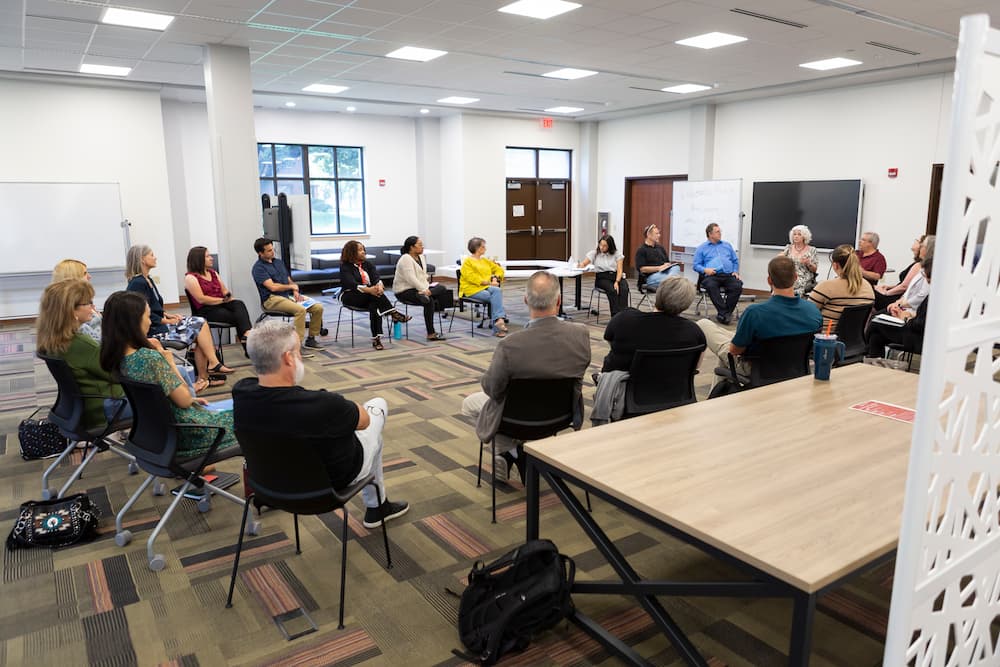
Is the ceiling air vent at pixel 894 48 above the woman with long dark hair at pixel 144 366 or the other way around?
above

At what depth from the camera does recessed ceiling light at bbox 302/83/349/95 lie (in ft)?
31.6

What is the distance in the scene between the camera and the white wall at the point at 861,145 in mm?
8945

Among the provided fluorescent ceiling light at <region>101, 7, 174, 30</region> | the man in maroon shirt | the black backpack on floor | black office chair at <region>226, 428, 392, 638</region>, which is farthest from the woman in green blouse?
the man in maroon shirt

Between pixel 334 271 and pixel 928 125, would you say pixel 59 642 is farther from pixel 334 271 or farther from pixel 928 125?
pixel 928 125

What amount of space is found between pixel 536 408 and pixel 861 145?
28.5ft

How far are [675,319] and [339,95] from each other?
8526mm

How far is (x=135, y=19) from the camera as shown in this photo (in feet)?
20.0

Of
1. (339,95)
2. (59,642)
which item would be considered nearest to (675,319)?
(59,642)

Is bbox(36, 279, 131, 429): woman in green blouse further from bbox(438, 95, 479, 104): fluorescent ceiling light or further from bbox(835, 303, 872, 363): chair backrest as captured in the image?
bbox(438, 95, 479, 104): fluorescent ceiling light

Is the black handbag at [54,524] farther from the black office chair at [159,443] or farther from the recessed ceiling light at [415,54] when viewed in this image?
the recessed ceiling light at [415,54]

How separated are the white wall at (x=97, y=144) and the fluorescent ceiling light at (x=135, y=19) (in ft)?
12.0

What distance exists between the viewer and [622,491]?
6.54 ft

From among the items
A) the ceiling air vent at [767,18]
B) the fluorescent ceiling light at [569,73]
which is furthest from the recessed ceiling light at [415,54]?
the ceiling air vent at [767,18]

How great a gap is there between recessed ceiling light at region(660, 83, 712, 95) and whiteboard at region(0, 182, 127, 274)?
26.7 feet
